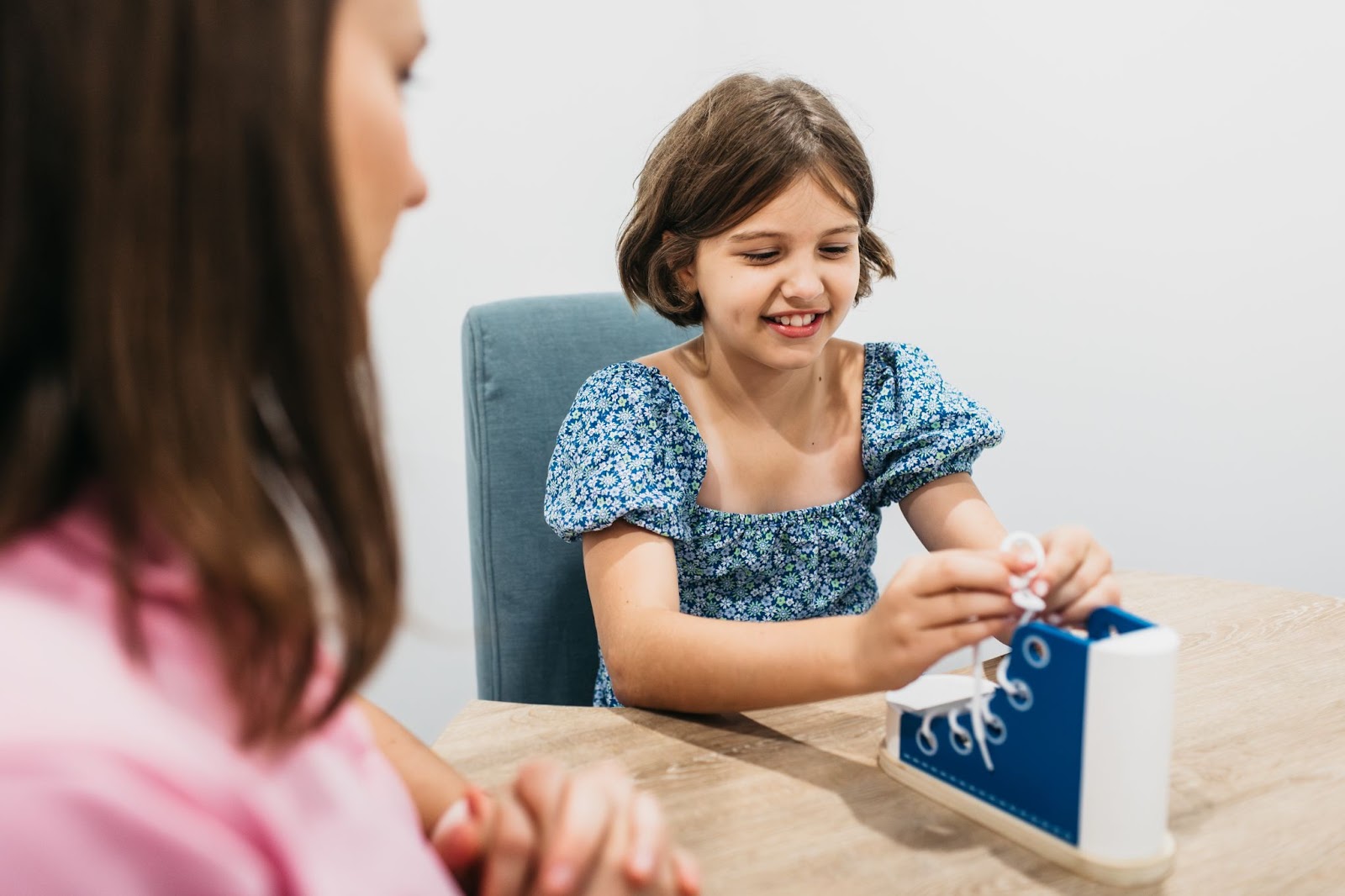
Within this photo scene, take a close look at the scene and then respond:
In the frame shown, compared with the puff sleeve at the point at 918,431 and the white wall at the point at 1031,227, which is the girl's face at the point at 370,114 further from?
the white wall at the point at 1031,227

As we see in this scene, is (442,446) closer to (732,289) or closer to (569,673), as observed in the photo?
(569,673)

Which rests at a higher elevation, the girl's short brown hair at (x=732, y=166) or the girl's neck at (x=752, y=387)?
the girl's short brown hair at (x=732, y=166)

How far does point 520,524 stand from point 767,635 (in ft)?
1.64

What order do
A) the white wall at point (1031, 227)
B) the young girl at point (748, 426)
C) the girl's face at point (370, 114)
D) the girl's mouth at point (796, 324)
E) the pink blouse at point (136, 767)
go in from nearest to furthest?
the pink blouse at point (136, 767), the girl's face at point (370, 114), the young girl at point (748, 426), the girl's mouth at point (796, 324), the white wall at point (1031, 227)

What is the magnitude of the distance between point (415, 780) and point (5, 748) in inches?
18.1

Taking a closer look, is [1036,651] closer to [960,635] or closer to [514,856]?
[960,635]

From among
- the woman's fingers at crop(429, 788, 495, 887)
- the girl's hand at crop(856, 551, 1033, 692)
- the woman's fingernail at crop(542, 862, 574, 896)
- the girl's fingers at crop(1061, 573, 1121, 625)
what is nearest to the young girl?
the girl's hand at crop(856, 551, 1033, 692)

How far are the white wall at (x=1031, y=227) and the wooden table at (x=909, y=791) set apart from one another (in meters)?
0.97

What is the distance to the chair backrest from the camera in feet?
4.61

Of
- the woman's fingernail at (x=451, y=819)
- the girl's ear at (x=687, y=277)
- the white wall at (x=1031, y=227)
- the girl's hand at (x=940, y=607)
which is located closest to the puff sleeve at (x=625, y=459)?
the girl's ear at (x=687, y=277)

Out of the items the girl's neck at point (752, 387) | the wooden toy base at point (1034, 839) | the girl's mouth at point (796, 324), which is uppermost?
the girl's mouth at point (796, 324)

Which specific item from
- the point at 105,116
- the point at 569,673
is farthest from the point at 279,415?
the point at 569,673

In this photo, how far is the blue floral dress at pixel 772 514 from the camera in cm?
126

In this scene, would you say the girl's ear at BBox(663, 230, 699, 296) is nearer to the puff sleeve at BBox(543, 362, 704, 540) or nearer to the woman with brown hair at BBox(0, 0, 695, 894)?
the puff sleeve at BBox(543, 362, 704, 540)
